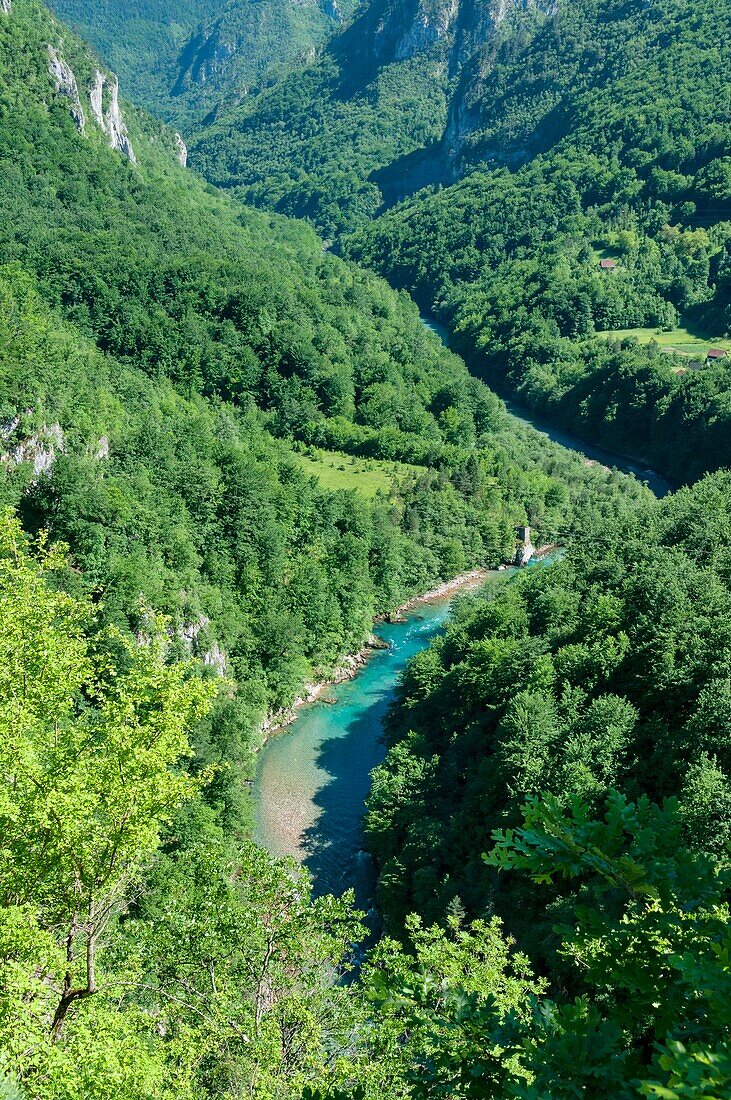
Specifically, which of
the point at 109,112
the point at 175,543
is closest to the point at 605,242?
the point at 109,112

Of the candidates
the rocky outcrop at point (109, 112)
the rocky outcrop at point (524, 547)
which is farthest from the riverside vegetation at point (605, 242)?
the rocky outcrop at point (109, 112)

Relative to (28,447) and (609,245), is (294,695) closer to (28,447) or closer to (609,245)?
(28,447)

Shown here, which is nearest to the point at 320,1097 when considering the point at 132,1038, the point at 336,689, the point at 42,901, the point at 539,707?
the point at 132,1038

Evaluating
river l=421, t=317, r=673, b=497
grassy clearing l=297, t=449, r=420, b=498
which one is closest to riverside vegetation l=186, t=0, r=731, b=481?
river l=421, t=317, r=673, b=497

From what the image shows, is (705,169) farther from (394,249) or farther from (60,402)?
(60,402)

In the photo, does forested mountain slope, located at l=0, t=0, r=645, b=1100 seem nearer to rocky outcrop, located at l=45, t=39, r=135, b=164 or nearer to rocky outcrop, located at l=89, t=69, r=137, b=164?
rocky outcrop, located at l=45, t=39, r=135, b=164

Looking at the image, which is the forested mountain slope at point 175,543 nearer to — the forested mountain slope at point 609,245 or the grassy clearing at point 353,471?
the grassy clearing at point 353,471
